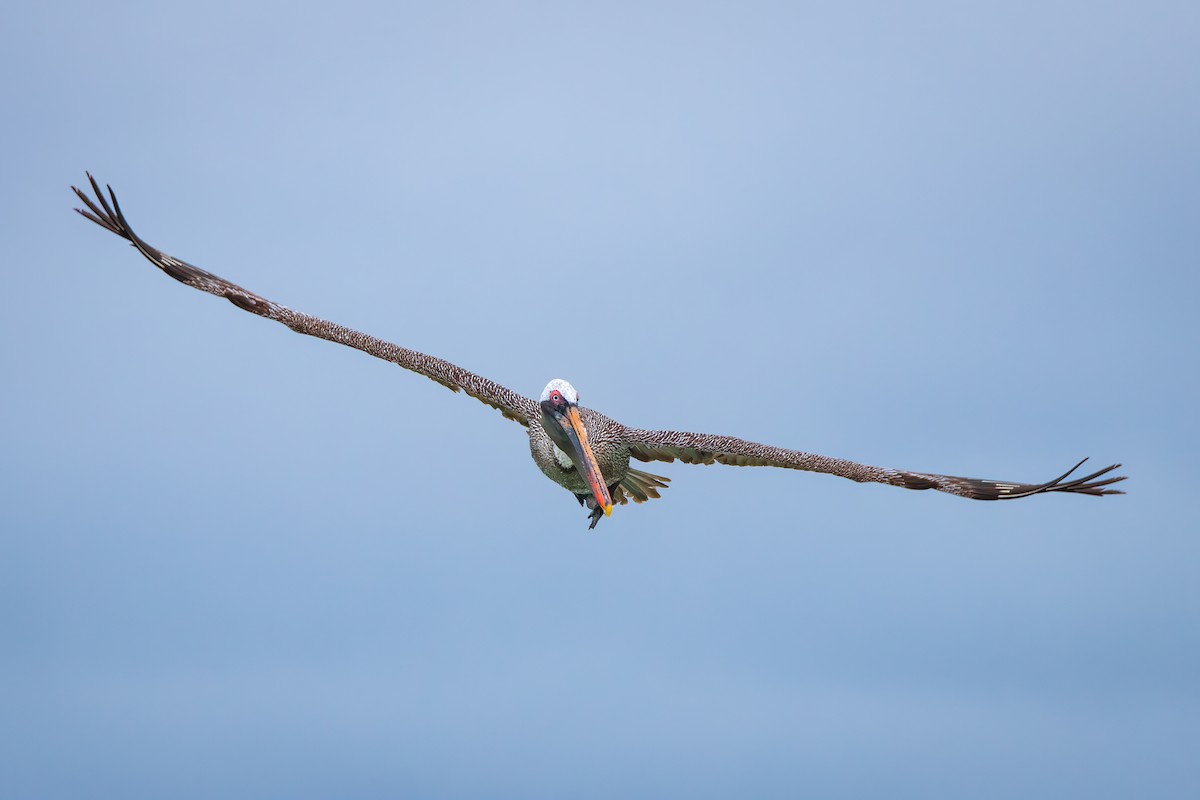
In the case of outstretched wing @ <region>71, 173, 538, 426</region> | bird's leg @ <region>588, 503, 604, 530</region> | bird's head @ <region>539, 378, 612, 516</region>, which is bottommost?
bird's leg @ <region>588, 503, 604, 530</region>

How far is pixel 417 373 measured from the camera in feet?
69.3

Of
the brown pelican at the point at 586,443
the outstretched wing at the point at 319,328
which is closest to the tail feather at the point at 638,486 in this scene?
the brown pelican at the point at 586,443

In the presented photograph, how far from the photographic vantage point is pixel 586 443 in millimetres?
19328

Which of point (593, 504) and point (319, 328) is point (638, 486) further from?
point (319, 328)

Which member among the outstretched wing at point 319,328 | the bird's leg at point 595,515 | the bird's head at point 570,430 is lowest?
the bird's leg at point 595,515

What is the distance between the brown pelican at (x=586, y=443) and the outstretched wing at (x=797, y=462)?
0.04ft

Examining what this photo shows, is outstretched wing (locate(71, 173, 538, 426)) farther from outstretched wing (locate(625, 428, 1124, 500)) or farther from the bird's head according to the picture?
outstretched wing (locate(625, 428, 1124, 500))

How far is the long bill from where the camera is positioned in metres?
19.0

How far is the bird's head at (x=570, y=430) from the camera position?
1917 cm

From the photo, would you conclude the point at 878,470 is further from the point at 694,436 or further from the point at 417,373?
the point at 417,373

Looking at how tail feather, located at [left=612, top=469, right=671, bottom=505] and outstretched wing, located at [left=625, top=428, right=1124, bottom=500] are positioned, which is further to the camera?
A: tail feather, located at [left=612, top=469, right=671, bottom=505]

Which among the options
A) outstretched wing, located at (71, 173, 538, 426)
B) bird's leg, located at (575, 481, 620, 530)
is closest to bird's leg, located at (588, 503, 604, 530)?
bird's leg, located at (575, 481, 620, 530)

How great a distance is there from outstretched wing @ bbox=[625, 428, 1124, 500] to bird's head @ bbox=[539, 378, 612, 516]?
0.86 meters

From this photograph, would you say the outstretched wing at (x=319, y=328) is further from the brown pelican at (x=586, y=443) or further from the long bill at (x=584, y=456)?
the long bill at (x=584, y=456)
